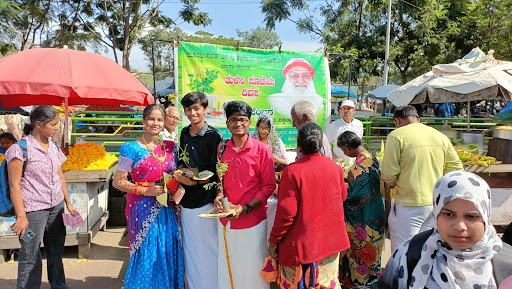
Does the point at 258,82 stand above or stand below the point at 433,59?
below

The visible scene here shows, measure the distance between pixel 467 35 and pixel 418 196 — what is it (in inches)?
606

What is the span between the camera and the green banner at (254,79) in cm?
562

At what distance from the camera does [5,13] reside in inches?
745

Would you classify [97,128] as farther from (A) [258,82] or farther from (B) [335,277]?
(B) [335,277]

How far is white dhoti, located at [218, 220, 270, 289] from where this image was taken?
2746 millimetres

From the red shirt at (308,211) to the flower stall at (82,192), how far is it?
2830 mm

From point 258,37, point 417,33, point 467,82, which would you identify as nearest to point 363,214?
point 467,82

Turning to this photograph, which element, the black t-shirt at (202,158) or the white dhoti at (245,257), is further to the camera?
the black t-shirt at (202,158)

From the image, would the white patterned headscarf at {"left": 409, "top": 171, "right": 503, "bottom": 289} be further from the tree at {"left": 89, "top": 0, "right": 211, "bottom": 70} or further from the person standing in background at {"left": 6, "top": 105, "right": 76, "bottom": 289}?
the tree at {"left": 89, "top": 0, "right": 211, "bottom": 70}

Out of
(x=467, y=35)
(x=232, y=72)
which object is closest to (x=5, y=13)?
(x=232, y=72)

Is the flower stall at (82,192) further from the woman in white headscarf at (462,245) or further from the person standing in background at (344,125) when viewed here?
the woman in white headscarf at (462,245)

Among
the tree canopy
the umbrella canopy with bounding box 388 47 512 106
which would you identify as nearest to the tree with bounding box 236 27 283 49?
the tree canopy

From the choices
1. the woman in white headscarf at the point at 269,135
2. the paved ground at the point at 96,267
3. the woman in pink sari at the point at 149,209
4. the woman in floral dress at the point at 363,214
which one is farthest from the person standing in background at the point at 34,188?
the woman in floral dress at the point at 363,214

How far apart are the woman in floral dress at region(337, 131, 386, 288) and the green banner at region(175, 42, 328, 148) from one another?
2.82 m
